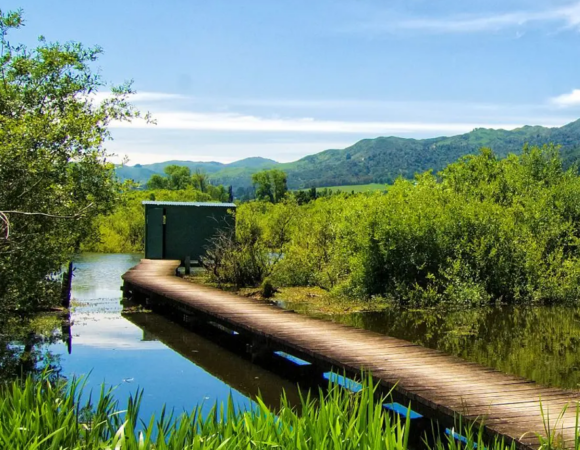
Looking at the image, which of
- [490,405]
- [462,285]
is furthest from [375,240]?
[490,405]

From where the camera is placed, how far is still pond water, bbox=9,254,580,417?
9305mm

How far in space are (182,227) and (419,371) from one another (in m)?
17.7

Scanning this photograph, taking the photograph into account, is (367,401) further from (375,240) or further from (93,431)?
(375,240)

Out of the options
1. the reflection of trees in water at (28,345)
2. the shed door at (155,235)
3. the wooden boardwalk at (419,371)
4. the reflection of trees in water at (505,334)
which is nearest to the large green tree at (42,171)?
the reflection of trees in water at (28,345)

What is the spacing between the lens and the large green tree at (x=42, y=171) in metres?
8.01

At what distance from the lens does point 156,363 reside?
10695mm

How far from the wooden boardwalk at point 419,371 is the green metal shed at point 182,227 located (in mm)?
11037

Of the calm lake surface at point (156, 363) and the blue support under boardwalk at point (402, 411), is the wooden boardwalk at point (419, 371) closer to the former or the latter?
the blue support under boardwalk at point (402, 411)

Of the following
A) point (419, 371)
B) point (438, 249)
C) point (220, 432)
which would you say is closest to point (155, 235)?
point (438, 249)

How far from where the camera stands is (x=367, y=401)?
15.5ft

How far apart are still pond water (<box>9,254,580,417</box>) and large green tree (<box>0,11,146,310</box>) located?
5.50 feet

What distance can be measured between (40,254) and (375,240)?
10.1 meters

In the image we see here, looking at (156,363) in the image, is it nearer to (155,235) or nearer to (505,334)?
(505,334)

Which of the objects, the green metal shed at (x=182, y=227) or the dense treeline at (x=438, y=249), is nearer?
the dense treeline at (x=438, y=249)
